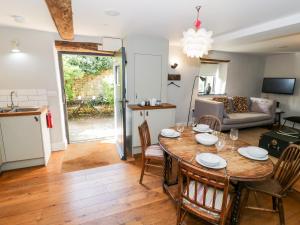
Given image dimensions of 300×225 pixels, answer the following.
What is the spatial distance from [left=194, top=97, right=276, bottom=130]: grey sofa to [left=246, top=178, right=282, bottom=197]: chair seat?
2.59 meters

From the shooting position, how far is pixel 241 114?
489 centimetres

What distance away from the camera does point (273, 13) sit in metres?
2.15

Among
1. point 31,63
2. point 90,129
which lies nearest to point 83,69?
point 90,129

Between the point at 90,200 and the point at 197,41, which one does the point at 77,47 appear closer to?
the point at 197,41

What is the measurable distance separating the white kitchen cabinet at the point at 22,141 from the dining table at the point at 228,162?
1975mm

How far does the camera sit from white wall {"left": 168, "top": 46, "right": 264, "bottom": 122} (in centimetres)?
450

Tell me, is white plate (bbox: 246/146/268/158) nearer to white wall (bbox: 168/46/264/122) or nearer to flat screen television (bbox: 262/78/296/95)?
white wall (bbox: 168/46/264/122)

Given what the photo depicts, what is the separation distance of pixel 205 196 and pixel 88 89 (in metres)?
5.67

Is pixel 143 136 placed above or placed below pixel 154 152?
above

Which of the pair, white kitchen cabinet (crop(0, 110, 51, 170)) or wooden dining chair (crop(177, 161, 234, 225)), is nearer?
wooden dining chair (crop(177, 161, 234, 225))

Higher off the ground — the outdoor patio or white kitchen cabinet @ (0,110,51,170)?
white kitchen cabinet @ (0,110,51,170)

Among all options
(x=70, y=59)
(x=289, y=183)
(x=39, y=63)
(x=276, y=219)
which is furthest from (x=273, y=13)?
(x=70, y=59)

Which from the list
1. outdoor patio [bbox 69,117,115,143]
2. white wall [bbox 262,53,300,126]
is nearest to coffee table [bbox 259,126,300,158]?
white wall [bbox 262,53,300,126]

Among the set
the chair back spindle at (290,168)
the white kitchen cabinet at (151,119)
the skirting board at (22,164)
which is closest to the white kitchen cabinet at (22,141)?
the skirting board at (22,164)
